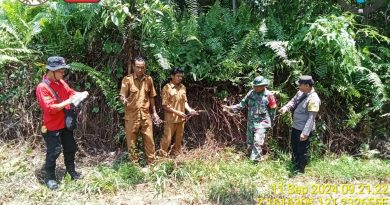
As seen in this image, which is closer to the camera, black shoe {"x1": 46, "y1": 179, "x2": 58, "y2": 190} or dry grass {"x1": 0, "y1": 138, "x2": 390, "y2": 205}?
dry grass {"x1": 0, "y1": 138, "x2": 390, "y2": 205}

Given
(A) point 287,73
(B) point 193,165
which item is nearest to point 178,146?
(B) point 193,165

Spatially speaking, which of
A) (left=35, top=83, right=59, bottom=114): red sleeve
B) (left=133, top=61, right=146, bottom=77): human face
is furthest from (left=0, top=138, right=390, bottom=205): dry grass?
(left=133, top=61, right=146, bottom=77): human face

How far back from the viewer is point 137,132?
18.1 feet

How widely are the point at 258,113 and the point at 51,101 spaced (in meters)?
2.91

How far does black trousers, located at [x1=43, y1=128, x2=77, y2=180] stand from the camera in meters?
4.91

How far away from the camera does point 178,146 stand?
5.71 meters

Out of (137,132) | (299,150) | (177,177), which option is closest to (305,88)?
(299,150)

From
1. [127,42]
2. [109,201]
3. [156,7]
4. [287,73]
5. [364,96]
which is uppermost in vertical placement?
[156,7]

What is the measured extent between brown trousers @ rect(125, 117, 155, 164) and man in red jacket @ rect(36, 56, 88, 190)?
790 mm

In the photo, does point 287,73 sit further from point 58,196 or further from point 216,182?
point 58,196

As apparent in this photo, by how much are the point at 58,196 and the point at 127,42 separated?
2.59 metres

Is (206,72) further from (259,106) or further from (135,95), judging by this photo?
(135,95)

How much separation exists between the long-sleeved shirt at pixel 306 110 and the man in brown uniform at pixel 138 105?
2056mm

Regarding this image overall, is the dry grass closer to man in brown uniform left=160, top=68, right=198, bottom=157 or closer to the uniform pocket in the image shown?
man in brown uniform left=160, top=68, right=198, bottom=157
